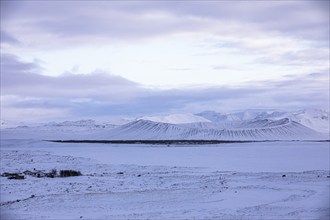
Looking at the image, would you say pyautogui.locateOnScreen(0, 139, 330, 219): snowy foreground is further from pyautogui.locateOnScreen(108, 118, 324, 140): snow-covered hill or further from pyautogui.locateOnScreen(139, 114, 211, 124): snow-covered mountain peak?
pyautogui.locateOnScreen(139, 114, 211, 124): snow-covered mountain peak

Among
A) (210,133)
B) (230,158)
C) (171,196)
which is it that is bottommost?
(171,196)

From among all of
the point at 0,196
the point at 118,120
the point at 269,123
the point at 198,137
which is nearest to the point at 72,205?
the point at 0,196

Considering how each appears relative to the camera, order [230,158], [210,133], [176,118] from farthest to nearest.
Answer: [176,118], [210,133], [230,158]

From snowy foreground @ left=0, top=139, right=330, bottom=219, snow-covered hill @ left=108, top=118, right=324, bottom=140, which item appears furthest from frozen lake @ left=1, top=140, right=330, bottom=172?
snow-covered hill @ left=108, top=118, right=324, bottom=140

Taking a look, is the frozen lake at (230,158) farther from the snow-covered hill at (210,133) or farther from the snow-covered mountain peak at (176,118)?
the snow-covered mountain peak at (176,118)

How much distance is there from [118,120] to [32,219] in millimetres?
189229

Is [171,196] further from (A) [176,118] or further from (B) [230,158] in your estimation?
(A) [176,118]

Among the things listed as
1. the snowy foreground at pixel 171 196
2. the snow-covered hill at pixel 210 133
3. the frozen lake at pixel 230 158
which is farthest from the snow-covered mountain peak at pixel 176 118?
the snowy foreground at pixel 171 196

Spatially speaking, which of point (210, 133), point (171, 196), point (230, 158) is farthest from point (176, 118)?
point (171, 196)

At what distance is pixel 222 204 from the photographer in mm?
11805

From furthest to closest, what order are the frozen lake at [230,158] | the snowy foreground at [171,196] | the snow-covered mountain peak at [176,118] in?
the snow-covered mountain peak at [176,118] < the frozen lake at [230,158] < the snowy foreground at [171,196]

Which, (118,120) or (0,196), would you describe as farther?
(118,120)

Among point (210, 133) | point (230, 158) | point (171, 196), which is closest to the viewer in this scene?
point (171, 196)

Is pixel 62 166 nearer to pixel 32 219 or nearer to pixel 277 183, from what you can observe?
pixel 277 183
